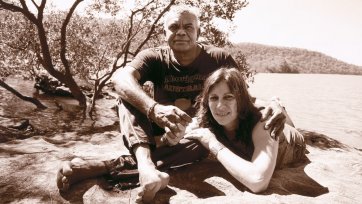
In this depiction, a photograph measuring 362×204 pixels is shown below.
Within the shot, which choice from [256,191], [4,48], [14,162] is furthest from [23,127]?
[256,191]

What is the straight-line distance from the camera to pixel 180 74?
4227mm

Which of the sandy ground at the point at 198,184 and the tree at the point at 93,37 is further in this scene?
the tree at the point at 93,37

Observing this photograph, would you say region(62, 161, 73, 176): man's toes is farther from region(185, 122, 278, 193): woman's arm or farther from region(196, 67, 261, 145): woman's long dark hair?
region(196, 67, 261, 145): woman's long dark hair

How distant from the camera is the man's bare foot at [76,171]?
118 inches

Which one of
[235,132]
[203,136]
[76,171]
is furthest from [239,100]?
[76,171]

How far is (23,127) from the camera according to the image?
11.2 meters

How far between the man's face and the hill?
51.2 m

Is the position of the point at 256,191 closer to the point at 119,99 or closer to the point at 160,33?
the point at 119,99

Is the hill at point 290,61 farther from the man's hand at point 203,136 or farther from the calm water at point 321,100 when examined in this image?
the man's hand at point 203,136

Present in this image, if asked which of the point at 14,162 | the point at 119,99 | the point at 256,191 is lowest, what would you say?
the point at 14,162

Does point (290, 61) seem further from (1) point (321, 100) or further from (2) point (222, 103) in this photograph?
(2) point (222, 103)

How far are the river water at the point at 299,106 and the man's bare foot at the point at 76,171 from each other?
10.5m

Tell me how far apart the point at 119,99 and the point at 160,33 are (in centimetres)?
1085

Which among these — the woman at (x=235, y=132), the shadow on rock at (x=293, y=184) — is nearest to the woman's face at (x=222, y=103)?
the woman at (x=235, y=132)
